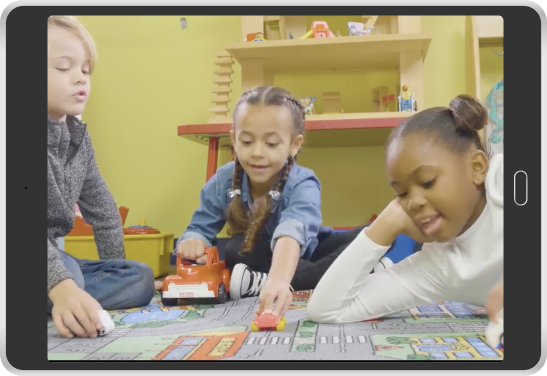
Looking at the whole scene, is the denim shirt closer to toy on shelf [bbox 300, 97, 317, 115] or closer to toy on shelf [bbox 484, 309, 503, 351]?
toy on shelf [bbox 300, 97, 317, 115]

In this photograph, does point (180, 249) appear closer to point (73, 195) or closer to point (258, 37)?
point (73, 195)

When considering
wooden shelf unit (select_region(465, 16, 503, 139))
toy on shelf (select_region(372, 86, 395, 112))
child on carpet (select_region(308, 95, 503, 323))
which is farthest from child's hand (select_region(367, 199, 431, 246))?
toy on shelf (select_region(372, 86, 395, 112))

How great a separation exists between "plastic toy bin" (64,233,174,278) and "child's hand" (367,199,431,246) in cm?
29

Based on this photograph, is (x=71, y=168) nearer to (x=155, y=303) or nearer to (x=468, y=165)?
(x=155, y=303)

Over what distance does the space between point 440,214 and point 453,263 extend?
7 centimetres

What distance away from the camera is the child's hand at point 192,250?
752 millimetres

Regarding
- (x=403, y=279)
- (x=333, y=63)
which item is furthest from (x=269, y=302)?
(x=333, y=63)

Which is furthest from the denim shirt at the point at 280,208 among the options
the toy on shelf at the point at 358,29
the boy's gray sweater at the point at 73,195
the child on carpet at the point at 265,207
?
the toy on shelf at the point at 358,29

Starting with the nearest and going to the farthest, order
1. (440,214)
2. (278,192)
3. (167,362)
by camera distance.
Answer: (167,362)
(440,214)
(278,192)

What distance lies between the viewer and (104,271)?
2.31 feet

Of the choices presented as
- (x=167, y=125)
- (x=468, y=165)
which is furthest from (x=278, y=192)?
(x=468, y=165)

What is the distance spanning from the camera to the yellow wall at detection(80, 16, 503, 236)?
2.05 feet

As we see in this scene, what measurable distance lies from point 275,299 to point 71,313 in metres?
0.20

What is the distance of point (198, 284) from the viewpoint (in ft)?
2.33
